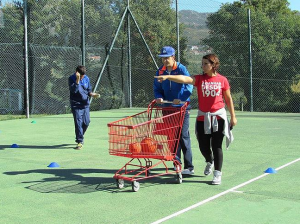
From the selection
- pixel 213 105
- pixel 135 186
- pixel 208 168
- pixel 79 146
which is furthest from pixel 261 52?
pixel 135 186

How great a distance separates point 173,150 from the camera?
22.3 ft

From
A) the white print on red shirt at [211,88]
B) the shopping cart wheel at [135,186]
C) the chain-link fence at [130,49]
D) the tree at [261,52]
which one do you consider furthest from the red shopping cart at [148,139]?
the tree at [261,52]

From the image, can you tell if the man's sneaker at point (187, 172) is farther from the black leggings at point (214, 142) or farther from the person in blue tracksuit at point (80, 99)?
the person in blue tracksuit at point (80, 99)

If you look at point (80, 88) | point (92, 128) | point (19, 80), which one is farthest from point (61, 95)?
point (80, 88)

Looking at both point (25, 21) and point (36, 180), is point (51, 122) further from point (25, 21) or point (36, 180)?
Result: point (36, 180)

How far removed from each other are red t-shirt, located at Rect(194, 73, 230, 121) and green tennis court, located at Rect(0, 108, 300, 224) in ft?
3.34

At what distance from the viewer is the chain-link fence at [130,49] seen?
16.5 meters

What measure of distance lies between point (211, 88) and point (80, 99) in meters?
3.98

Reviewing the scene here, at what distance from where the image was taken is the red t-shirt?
679 cm

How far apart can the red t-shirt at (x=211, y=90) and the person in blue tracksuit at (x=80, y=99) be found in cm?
359

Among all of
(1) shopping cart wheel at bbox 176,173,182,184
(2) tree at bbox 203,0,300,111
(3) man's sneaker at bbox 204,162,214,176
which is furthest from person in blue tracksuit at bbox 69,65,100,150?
(2) tree at bbox 203,0,300,111

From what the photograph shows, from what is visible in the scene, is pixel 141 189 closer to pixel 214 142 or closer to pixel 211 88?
pixel 214 142

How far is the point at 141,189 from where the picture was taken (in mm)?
6617

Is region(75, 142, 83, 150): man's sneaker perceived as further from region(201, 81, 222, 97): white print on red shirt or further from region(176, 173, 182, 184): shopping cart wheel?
region(201, 81, 222, 97): white print on red shirt
